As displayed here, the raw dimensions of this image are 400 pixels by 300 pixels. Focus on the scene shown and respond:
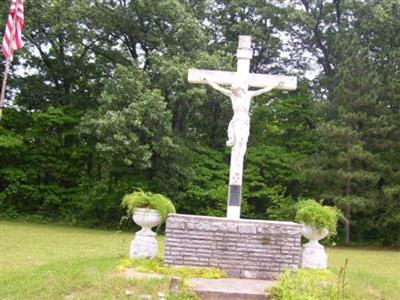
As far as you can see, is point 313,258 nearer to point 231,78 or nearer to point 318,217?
point 318,217

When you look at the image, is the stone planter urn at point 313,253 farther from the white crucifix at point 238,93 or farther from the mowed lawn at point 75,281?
the white crucifix at point 238,93

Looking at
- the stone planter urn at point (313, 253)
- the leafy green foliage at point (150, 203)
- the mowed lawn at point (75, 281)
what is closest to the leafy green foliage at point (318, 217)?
the stone planter urn at point (313, 253)

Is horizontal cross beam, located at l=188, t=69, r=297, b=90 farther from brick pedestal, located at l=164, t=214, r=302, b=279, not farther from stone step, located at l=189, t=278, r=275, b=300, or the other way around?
stone step, located at l=189, t=278, r=275, b=300

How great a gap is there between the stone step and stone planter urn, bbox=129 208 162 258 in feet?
5.58

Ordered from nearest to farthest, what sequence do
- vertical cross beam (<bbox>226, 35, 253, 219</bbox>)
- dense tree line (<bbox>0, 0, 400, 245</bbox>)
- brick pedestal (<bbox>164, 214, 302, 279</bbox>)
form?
brick pedestal (<bbox>164, 214, 302, 279</bbox>) → vertical cross beam (<bbox>226, 35, 253, 219</bbox>) → dense tree line (<bbox>0, 0, 400, 245</bbox>)

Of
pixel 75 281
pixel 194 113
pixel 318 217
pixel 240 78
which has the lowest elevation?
pixel 75 281

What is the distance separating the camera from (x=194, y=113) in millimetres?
23188

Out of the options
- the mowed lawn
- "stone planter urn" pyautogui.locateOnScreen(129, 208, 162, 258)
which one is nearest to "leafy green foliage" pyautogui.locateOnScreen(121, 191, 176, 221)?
"stone planter urn" pyautogui.locateOnScreen(129, 208, 162, 258)

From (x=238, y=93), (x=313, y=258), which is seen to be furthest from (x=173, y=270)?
(x=238, y=93)

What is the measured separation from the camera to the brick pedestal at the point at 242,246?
8172mm

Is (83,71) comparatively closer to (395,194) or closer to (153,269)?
(395,194)

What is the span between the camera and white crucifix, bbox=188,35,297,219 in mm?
9250

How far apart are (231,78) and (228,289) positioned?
163 inches

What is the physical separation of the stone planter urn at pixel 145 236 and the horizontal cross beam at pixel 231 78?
2.54m
